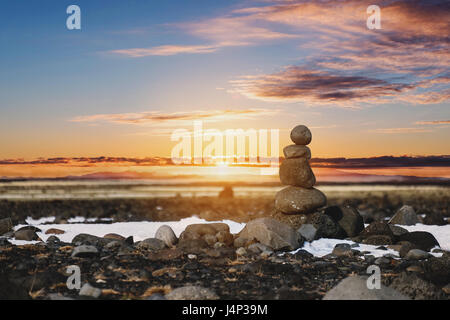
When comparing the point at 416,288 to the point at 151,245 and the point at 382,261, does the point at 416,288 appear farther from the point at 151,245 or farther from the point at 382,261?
the point at 151,245

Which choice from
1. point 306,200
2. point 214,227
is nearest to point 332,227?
point 306,200

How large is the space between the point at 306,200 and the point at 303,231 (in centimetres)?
160

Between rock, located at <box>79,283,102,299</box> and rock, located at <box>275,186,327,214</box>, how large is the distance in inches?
422

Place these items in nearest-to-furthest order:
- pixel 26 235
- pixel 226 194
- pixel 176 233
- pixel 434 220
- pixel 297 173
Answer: pixel 26 235 < pixel 297 173 < pixel 176 233 < pixel 434 220 < pixel 226 194

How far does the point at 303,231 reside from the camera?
19.1 metres

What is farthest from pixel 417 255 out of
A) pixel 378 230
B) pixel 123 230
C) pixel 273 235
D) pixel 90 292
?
pixel 123 230

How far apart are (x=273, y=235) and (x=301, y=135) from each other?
5.40 m

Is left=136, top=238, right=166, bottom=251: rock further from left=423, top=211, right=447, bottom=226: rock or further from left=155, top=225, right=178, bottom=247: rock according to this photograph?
left=423, top=211, right=447, bottom=226: rock

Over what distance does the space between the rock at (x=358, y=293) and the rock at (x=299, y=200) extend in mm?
10040

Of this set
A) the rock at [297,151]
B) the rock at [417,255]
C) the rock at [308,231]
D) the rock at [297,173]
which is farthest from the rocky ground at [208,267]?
the rock at [297,151]

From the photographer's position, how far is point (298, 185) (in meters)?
20.8
